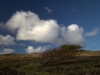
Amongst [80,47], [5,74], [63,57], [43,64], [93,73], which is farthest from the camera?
[80,47]

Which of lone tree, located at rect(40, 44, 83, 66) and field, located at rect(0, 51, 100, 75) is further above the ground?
lone tree, located at rect(40, 44, 83, 66)

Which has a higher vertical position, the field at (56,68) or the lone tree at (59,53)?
the lone tree at (59,53)

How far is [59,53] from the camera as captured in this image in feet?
171

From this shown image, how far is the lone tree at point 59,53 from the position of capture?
4369cm

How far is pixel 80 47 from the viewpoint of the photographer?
200 feet

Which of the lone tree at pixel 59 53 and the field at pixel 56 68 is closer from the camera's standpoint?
the field at pixel 56 68

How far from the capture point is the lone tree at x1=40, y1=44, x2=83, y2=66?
143ft

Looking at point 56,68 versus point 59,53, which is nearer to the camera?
point 56,68

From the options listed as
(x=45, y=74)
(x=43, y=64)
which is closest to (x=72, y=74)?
(x=45, y=74)

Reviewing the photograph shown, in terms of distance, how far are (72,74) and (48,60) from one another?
1544cm

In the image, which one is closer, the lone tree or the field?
the field

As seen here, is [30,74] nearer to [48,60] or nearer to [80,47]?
[48,60]

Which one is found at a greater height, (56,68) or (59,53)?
(59,53)

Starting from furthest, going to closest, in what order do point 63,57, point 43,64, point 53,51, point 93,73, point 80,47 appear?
1. point 80,47
2. point 63,57
3. point 53,51
4. point 43,64
5. point 93,73
